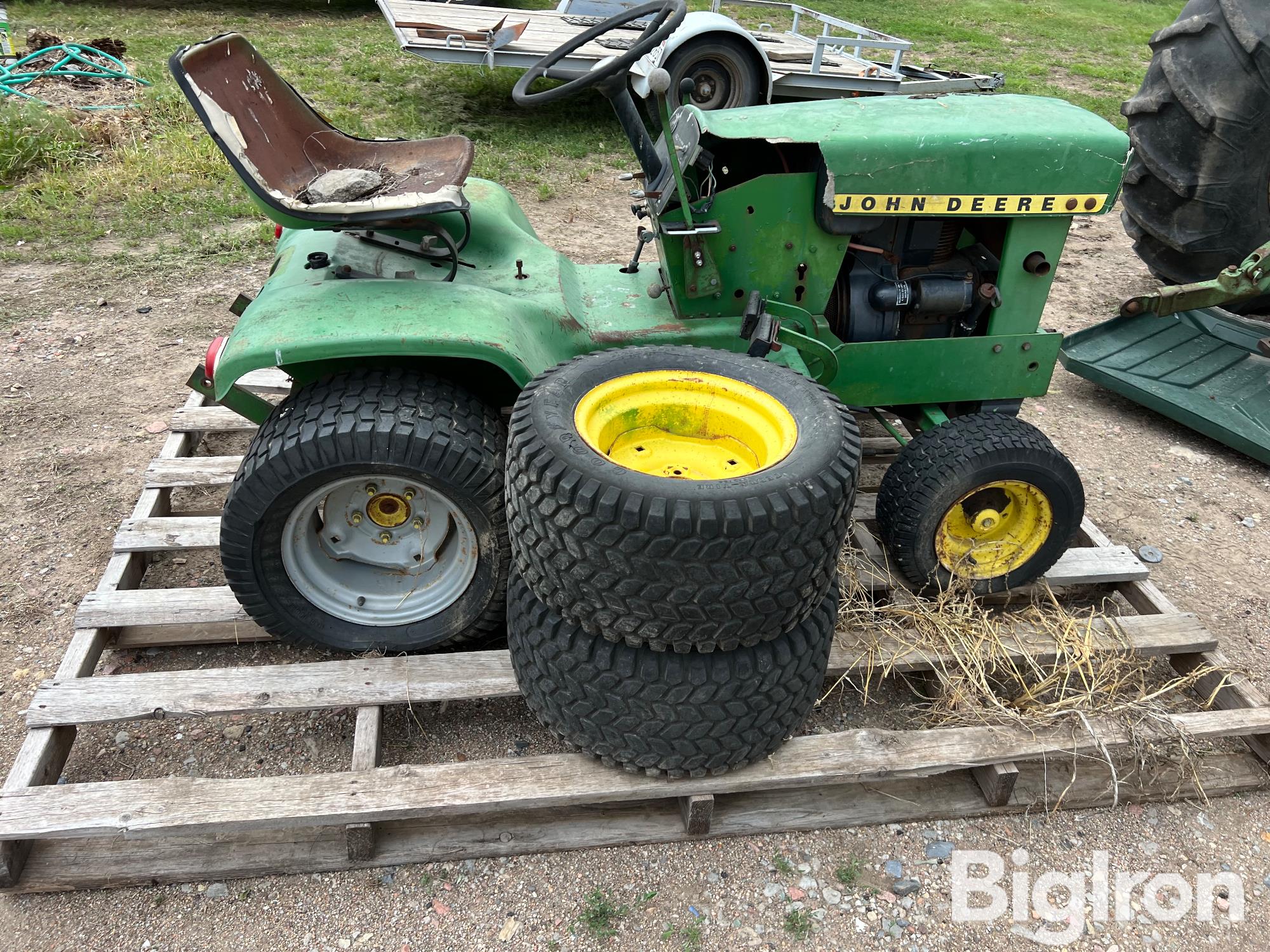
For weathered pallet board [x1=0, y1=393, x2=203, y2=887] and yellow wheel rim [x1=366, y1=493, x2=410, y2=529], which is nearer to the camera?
weathered pallet board [x1=0, y1=393, x2=203, y2=887]

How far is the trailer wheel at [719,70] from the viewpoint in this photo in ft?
21.1

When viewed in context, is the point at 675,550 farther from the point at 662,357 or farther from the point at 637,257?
the point at 637,257

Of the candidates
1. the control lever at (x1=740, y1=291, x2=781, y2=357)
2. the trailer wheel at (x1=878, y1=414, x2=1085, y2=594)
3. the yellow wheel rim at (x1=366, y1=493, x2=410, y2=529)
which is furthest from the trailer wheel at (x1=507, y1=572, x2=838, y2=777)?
the control lever at (x1=740, y1=291, x2=781, y2=357)

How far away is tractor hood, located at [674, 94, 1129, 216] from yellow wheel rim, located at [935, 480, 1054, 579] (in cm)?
85

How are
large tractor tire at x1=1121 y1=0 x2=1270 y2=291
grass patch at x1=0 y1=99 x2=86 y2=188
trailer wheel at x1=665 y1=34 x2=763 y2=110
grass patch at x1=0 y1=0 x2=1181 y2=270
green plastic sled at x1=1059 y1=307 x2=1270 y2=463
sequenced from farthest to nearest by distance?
trailer wheel at x1=665 y1=34 x2=763 y2=110
grass patch at x1=0 y1=99 x2=86 y2=188
grass patch at x1=0 y1=0 x2=1181 y2=270
green plastic sled at x1=1059 y1=307 x2=1270 y2=463
large tractor tire at x1=1121 y1=0 x2=1270 y2=291

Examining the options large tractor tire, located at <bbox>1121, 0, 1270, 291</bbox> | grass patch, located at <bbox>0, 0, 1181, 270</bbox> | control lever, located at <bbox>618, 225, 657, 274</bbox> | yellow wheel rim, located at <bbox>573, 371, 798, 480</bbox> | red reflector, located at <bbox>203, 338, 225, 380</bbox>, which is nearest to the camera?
yellow wheel rim, located at <bbox>573, 371, 798, 480</bbox>

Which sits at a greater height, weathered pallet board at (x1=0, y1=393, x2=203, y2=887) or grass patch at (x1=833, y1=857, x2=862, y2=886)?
weathered pallet board at (x1=0, y1=393, x2=203, y2=887)

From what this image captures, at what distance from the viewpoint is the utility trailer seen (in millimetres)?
6305

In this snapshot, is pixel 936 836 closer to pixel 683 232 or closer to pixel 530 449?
pixel 530 449

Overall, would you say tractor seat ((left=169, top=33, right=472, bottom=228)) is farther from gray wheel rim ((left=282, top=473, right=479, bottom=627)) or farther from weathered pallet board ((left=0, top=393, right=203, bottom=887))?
weathered pallet board ((left=0, top=393, right=203, bottom=887))

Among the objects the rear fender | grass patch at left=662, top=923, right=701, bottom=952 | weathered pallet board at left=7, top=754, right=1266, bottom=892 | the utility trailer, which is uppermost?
the rear fender

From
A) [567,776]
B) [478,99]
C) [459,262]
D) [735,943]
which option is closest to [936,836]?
[735,943]

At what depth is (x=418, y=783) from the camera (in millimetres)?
2021
